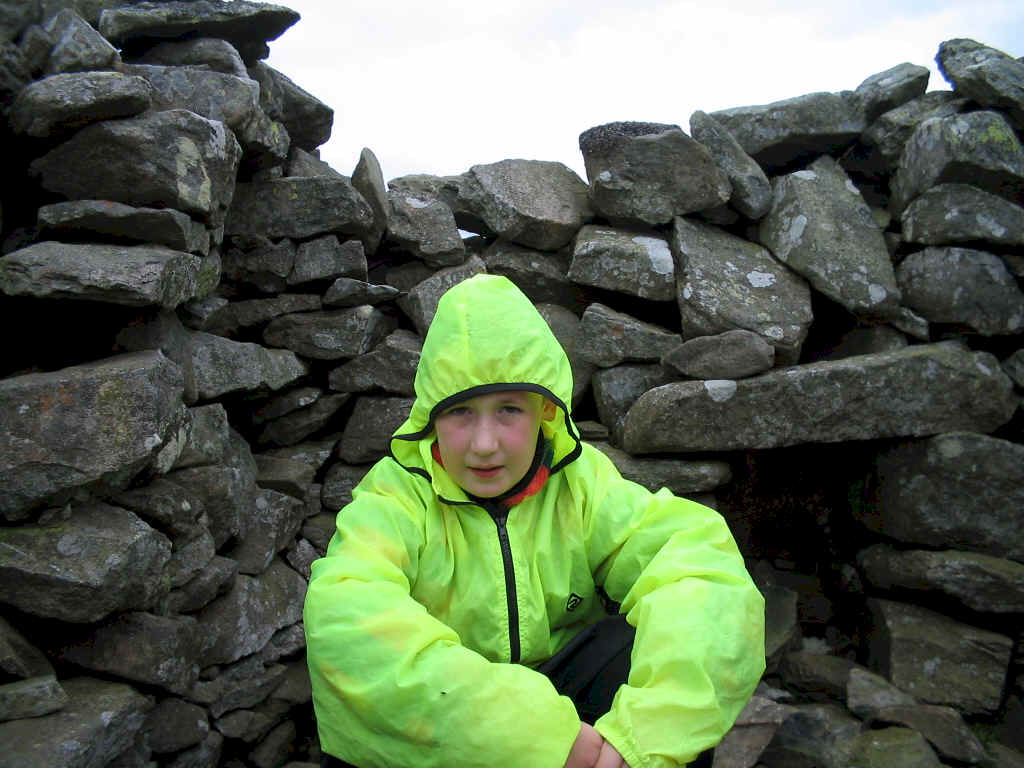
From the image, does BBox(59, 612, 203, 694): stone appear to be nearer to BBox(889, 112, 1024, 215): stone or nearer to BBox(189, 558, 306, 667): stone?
BBox(189, 558, 306, 667): stone

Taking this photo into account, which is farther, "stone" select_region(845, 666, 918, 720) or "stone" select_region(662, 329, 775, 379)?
"stone" select_region(662, 329, 775, 379)

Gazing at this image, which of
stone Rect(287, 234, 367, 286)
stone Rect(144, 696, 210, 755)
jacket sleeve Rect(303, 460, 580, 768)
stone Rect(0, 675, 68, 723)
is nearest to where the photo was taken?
jacket sleeve Rect(303, 460, 580, 768)

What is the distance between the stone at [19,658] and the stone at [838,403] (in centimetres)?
340

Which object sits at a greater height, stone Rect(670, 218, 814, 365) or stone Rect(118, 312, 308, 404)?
stone Rect(670, 218, 814, 365)

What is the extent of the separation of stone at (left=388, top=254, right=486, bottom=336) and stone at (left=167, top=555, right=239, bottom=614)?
2078 mm

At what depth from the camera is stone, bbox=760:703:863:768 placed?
4.11 metres

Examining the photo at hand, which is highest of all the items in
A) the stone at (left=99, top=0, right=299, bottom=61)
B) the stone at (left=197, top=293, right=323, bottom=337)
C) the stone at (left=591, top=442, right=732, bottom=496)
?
the stone at (left=99, top=0, right=299, bottom=61)

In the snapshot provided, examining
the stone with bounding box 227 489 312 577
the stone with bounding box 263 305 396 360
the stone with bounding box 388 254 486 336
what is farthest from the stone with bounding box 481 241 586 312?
the stone with bounding box 227 489 312 577

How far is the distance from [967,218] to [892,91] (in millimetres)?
1294

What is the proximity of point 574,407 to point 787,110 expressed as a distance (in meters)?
2.76

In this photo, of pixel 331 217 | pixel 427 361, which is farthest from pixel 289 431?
pixel 427 361

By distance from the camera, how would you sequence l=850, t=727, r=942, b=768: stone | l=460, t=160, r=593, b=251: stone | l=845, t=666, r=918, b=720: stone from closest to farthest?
1. l=850, t=727, r=942, b=768: stone
2. l=845, t=666, r=918, b=720: stone
3. l=460, t=160, r=593, b=251: stone

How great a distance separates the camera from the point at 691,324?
5.21 metres

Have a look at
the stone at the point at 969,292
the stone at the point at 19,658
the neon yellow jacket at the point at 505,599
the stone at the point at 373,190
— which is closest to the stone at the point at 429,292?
the stone at the point at 373,190
